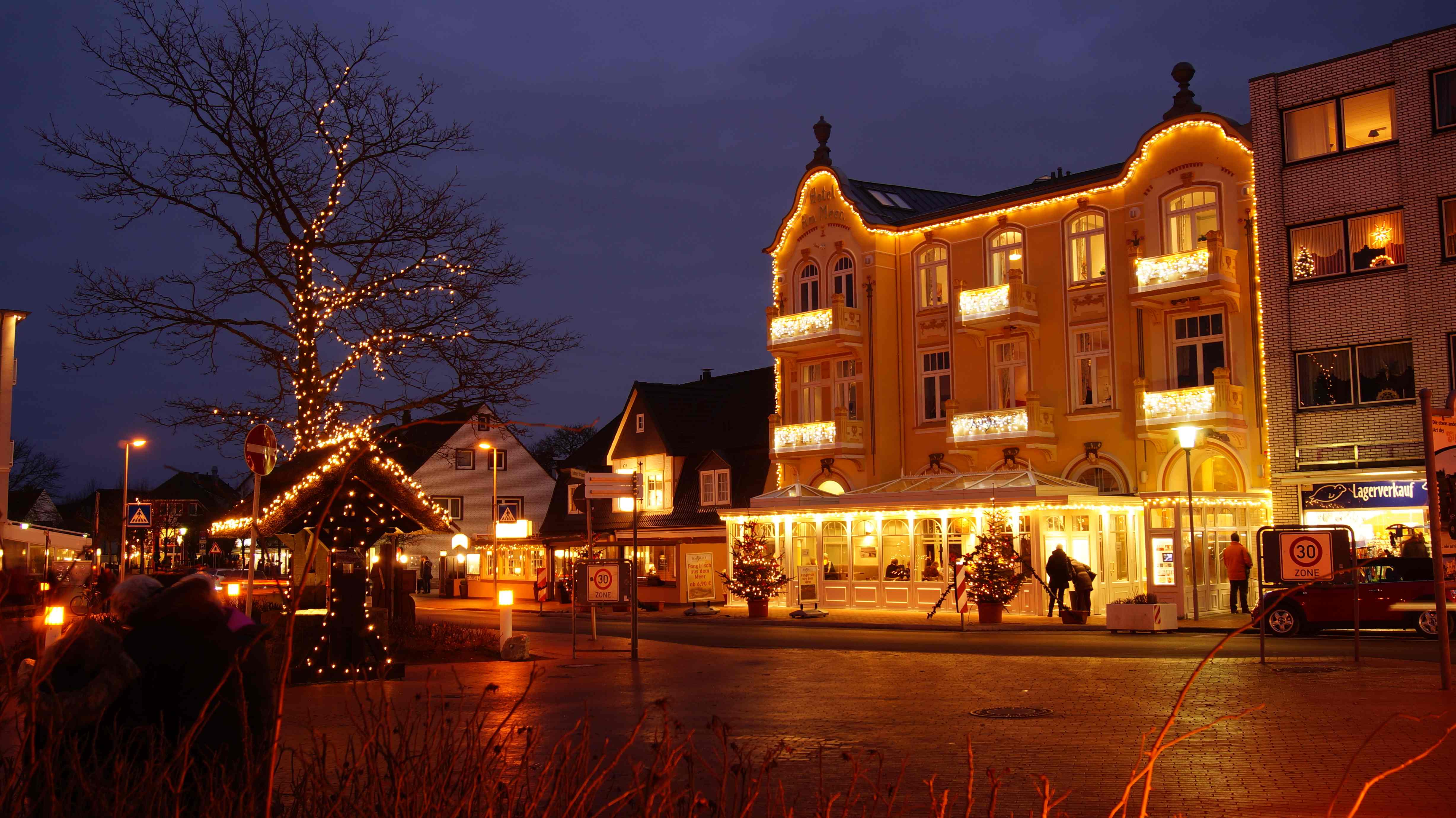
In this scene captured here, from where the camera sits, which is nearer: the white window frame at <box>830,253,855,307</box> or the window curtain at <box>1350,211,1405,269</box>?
the window curtain at <box>1350,211,1405,269</box>

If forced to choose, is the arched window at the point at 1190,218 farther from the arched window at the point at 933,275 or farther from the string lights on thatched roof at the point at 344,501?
the string lights on thatched roof at the point at 344,501

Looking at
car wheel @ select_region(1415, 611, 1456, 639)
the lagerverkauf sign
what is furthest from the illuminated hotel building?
car wheel @ select_region(1415, 611, 1456, 639)

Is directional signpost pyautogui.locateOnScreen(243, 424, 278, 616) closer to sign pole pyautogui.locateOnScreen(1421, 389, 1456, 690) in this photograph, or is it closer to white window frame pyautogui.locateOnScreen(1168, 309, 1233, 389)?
sign pole pyautogui.locateOnScreen(1421, 389, 1456, 690)

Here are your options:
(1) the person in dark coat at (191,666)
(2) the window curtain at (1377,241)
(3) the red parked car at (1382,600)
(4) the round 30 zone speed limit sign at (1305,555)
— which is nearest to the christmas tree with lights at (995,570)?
(3) the red parked car at (1382,600)

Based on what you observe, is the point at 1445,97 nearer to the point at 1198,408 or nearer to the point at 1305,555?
the point at 1198,408

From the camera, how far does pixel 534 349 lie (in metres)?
23.5

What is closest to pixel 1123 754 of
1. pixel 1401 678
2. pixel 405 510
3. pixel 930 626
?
pixel 1401 678

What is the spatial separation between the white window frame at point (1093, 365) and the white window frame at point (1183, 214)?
Answer: 2573 millimetres

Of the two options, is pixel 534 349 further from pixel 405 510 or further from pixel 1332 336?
pixel 1332 336

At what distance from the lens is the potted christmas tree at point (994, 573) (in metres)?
30.0

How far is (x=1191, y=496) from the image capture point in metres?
27.3

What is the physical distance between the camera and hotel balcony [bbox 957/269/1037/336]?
35250 mm

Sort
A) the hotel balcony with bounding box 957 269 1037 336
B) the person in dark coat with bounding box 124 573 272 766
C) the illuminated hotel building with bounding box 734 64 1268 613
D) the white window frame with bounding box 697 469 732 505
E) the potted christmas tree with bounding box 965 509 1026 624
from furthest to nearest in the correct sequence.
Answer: the white window frame with bounding box 697 469 732 505 < the hotel balcony with bounding box 957 269 1037 336 < the illuminated hotel building with bounding box 734 64 1268 613 < the potted christmas tree with bounding box 965 509 1026 624 < the person in dark coat with bounding box 124 573 272 766

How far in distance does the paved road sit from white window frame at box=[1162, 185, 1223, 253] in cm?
1118
